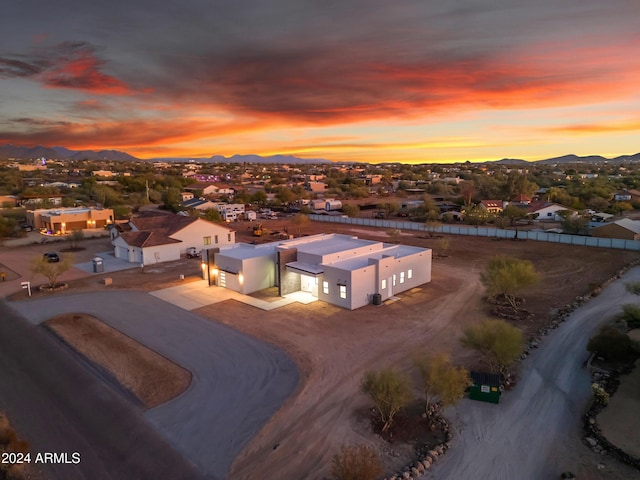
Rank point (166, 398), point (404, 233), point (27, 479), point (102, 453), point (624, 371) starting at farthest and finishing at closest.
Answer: point (404, 233) → point (624, 371) → point (166, 398) → point (102, 453) → point (27, 479)

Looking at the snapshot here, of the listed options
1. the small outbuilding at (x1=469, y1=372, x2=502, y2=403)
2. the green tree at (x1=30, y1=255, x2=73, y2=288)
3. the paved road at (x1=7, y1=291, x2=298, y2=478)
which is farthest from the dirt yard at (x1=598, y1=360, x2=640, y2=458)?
the green tree at (x1=30, y1=255, x2=73, y2=288)

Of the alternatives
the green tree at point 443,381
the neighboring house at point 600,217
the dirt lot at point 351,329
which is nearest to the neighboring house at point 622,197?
the neighboring house at point 600,217

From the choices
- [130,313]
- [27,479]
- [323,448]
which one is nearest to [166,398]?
[27,479]

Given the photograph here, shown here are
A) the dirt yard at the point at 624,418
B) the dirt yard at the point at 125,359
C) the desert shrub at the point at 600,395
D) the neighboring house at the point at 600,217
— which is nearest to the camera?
the dirt yard at the point at 624,418

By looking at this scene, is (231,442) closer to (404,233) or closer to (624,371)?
(624,371)

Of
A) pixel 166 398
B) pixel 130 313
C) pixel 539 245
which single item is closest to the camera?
pixel 166 398

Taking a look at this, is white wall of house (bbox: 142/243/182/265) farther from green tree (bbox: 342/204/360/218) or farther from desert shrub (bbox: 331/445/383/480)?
green tree (bbox: 342/204/360/218)

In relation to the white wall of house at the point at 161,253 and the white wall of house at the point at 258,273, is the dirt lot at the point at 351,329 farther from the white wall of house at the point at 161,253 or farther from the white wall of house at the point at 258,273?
the white wall of house at the point at 258,273
